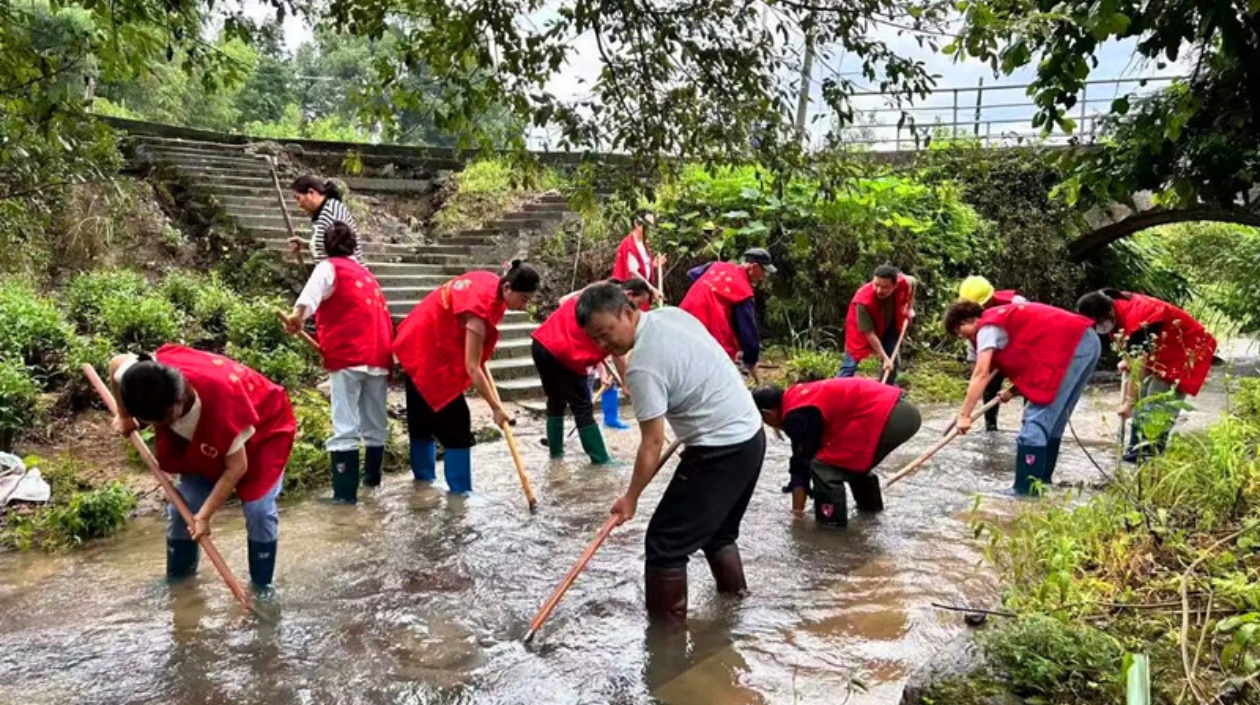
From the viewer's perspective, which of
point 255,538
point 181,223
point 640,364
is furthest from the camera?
point 181,223

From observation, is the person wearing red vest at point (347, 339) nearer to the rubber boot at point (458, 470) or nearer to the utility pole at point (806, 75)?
the rubber boot at point (458, 470)

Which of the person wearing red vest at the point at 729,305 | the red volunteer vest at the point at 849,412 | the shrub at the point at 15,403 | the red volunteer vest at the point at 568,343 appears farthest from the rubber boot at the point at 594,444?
the shrub at the point at 15,403

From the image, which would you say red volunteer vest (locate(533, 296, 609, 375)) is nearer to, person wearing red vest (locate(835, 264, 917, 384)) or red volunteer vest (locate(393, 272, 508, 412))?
red volunteer vest (locate(393, 272, 508, 412))

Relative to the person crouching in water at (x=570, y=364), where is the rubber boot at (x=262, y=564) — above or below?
below

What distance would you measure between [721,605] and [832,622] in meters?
0.51

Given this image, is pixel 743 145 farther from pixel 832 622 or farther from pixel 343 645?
pixel 343 645

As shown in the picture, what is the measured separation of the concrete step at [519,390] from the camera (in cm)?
942

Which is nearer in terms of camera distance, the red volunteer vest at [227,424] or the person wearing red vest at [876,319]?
the red volunteer vest at [227,424]

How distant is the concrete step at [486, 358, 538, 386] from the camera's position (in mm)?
9719

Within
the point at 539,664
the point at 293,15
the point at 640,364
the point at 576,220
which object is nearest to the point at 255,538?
the point at 539,664

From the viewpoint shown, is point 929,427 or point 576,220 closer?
point 929,427

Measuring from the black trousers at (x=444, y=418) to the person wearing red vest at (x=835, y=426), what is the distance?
198 centimetres

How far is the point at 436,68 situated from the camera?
3922mm

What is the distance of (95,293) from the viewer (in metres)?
7.93
